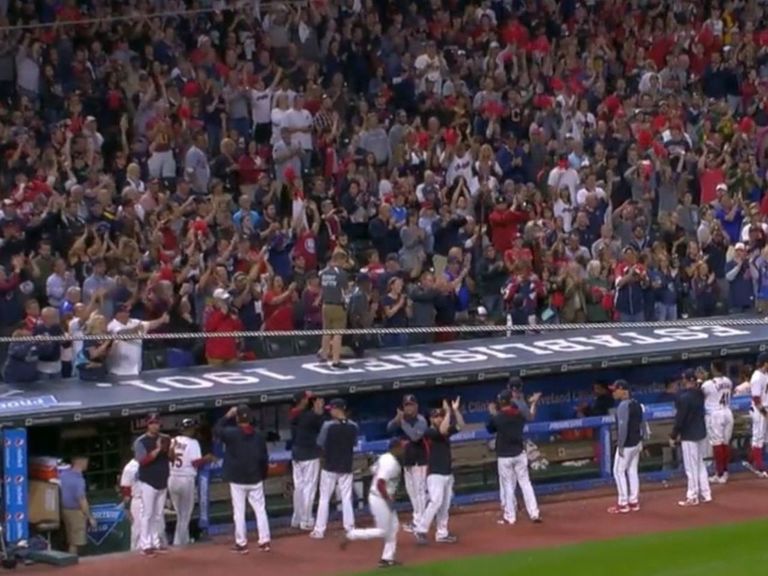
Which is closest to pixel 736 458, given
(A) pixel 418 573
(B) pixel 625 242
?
(B) pixel 625 242

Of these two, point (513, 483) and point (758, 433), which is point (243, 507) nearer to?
point (513, 483)

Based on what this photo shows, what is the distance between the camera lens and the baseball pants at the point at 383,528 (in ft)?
66.2

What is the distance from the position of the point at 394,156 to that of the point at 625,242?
335 centimetres

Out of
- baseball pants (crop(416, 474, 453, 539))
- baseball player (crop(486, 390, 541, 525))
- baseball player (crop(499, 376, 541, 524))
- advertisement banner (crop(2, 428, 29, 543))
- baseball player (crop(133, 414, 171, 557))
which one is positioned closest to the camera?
advertisement banner (crop(2, 428, 29, 543))

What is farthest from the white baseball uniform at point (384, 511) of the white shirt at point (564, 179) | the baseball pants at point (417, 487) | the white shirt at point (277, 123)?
the white shirt at point (564, 179)

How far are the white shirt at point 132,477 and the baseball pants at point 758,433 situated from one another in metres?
7.76

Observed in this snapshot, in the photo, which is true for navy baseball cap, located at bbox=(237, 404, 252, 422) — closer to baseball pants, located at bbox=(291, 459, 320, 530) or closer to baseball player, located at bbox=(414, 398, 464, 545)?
baseball pants, located at bbox=(291, 459, 320, 530)

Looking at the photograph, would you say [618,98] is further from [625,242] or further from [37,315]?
[37,315]

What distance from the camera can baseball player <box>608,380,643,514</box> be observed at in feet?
75.6

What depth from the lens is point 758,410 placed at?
24.5 m

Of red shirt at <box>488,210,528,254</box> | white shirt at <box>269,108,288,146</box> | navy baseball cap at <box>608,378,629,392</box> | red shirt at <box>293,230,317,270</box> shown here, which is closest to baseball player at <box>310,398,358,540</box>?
navy baseball cap at <box>608,378,629,392</box>

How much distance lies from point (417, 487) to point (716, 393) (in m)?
4.02

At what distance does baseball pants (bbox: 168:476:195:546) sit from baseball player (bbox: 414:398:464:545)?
8.04 feet

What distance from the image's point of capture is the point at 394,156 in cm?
2805
